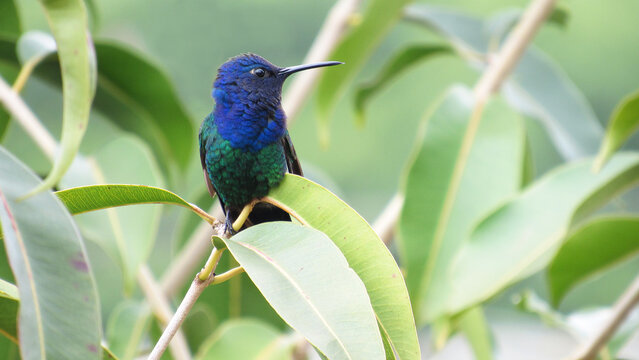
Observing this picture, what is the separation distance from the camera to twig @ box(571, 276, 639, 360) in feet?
5.34

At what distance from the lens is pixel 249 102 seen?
4.88 ft

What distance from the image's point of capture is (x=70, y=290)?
3.02 ft

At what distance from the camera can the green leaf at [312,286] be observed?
91 cm

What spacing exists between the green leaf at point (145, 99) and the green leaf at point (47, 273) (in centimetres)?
120

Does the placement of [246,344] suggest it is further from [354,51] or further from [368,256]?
[354,51]

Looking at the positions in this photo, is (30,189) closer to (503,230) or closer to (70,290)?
(70,290)

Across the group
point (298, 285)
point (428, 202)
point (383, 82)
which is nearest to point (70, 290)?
point (298, 285)

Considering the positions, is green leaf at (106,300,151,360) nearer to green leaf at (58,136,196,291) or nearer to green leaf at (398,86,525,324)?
green leaf at (58,136,196,291)

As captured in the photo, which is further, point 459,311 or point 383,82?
point 383,82

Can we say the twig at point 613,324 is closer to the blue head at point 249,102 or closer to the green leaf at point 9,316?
the blue head at point 249,102

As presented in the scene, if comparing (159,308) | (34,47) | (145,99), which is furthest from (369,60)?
(159,308)

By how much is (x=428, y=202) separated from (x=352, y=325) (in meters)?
0.94

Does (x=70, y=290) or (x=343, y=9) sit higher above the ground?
(x=343, y=9)

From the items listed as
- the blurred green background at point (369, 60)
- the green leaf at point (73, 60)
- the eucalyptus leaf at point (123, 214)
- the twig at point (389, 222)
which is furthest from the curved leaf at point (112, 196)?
the blurred green background at point (369, 60)
